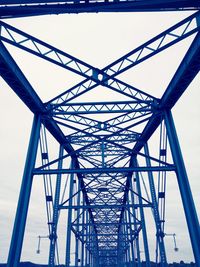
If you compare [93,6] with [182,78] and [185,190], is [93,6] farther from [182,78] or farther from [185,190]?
[185,190]

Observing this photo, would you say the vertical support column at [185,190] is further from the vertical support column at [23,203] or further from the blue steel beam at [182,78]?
the vertical support column at [23,203]

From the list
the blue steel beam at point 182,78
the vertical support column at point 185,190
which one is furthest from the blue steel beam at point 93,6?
the vertical support column at point 185,190

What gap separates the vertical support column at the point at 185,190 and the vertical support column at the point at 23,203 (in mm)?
7257

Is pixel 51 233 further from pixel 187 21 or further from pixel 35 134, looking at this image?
pixel 187 21

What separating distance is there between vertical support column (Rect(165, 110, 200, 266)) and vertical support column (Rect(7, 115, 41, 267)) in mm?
7257

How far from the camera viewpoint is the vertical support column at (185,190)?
12.6 meters

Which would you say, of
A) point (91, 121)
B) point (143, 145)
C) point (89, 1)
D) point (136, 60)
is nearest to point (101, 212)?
point (143, 145)

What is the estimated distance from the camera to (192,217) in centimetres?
1311

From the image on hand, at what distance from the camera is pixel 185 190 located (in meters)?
14.0

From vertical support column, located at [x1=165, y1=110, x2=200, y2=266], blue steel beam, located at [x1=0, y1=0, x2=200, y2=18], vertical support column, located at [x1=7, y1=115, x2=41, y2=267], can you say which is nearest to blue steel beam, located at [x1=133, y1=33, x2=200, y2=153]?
vertical support column, located at [x1=165, y1=110, x2=200, y2=266]

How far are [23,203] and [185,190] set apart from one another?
7.79 meters

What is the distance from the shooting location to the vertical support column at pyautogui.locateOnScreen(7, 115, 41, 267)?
41.5ft

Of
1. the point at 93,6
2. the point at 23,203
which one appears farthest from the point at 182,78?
the point at 23,203

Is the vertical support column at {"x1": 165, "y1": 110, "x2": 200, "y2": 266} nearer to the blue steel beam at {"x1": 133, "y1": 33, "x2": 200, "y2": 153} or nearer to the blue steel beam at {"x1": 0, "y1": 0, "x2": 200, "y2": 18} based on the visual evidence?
the blue steel beam at {"x1": 133, "y1": 33, "x2": 200, "y2": 153}
